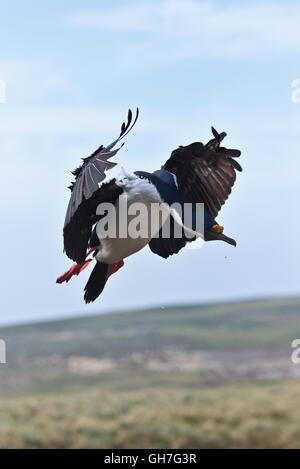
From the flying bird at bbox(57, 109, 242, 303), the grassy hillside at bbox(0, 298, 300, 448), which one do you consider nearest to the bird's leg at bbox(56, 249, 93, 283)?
the flying bird at bbox(57, 109, 242, 303)

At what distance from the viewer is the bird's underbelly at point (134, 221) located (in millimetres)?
8242

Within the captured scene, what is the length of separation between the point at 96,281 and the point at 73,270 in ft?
0.86

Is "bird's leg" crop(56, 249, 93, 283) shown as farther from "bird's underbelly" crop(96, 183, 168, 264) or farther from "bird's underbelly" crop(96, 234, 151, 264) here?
"bird's underbelly" crop(96, 183, 168, 264)

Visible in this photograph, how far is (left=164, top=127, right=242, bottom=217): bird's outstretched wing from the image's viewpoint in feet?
29.7

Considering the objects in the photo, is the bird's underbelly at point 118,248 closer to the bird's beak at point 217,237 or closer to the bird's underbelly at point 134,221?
the bird's underbelly at point 134,221

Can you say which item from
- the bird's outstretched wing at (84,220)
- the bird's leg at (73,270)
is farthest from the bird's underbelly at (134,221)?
the bird's leg at (73,270)

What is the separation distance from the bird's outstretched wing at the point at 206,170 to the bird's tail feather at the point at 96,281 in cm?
110

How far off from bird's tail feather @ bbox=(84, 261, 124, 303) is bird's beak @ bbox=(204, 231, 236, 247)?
5.44ft

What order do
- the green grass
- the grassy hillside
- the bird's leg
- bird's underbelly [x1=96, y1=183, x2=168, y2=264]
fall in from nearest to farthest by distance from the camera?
bird's underbelly [x1=96, y1=183, x2=168, y2=264] → the bird's leg → the green grass → the grassy hillside

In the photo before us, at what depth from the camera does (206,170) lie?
9.17 m

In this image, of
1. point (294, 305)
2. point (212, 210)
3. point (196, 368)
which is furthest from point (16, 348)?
point (212, 210)

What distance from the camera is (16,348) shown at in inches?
1960

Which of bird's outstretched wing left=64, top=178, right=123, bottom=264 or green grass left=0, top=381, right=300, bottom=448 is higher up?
green grass left=0, top=381, right=300, bottom=448

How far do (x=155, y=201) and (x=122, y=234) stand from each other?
43 centimetres
